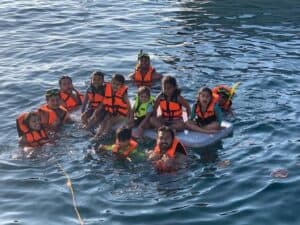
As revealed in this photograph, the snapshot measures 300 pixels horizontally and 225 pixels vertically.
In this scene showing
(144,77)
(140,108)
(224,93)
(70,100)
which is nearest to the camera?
(140,108)

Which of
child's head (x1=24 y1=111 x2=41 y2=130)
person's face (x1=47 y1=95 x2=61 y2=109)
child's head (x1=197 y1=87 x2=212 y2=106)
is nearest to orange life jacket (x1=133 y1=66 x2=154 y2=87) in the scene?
child's head (x1=197 y1=87 x2=212 y2=106)

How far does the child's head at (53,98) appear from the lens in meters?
12.3

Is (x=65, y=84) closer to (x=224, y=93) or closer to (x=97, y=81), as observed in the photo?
(x=97, y=81)

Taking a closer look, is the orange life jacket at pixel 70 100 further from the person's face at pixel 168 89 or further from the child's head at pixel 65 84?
the person's face at pixel 168 89

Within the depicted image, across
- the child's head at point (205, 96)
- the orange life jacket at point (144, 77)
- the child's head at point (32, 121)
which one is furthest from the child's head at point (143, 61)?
the child's head at point (32, 121)

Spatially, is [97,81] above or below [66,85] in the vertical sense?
above

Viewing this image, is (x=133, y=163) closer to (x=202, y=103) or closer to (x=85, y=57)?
(x=202, y=103)

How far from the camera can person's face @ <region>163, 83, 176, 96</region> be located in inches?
477

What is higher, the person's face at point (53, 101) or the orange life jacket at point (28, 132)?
the person's face at point (53, 101)

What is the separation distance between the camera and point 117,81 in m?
12.6

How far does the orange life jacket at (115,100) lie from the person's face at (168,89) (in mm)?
1113

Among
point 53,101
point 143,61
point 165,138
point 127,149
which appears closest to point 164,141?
point 165,138

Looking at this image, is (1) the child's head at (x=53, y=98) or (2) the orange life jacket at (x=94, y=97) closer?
(1) the child's head at (x=53, y=98)

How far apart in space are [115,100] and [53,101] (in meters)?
1.44
